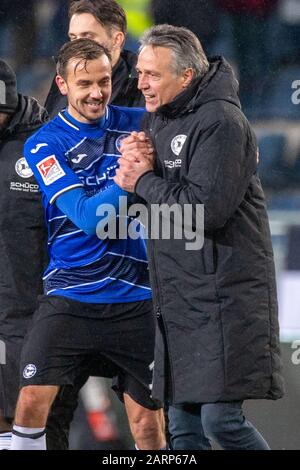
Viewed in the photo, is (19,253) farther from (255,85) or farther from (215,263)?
(255,85)

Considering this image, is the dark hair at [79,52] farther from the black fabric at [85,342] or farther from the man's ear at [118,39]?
the black fabric at [85,342]

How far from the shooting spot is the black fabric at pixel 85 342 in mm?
3943

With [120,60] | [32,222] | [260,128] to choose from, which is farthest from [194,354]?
[260,128]

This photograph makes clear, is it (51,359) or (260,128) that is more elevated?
(260,128)

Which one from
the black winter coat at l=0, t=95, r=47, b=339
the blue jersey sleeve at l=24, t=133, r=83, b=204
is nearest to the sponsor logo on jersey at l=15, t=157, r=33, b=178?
the black winter coat at l=0, t=95, r=47, b=339

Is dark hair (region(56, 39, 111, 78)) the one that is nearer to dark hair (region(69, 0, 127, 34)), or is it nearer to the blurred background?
dark hair (region(69, 0, 127, 34))

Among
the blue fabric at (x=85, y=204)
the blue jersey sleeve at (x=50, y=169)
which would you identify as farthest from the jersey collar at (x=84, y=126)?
the blue fabric at (x=85, y=204)

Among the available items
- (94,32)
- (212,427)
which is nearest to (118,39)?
(94,32)

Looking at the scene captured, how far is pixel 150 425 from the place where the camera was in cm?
406

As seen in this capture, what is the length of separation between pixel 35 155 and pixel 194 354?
90 centimetres

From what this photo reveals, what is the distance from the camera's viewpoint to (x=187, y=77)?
3.65 meters

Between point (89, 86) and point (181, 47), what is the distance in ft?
1.31

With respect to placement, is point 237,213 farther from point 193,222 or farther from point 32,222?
point 32,222

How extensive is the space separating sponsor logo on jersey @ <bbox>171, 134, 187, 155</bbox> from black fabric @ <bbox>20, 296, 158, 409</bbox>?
683 millimetres
